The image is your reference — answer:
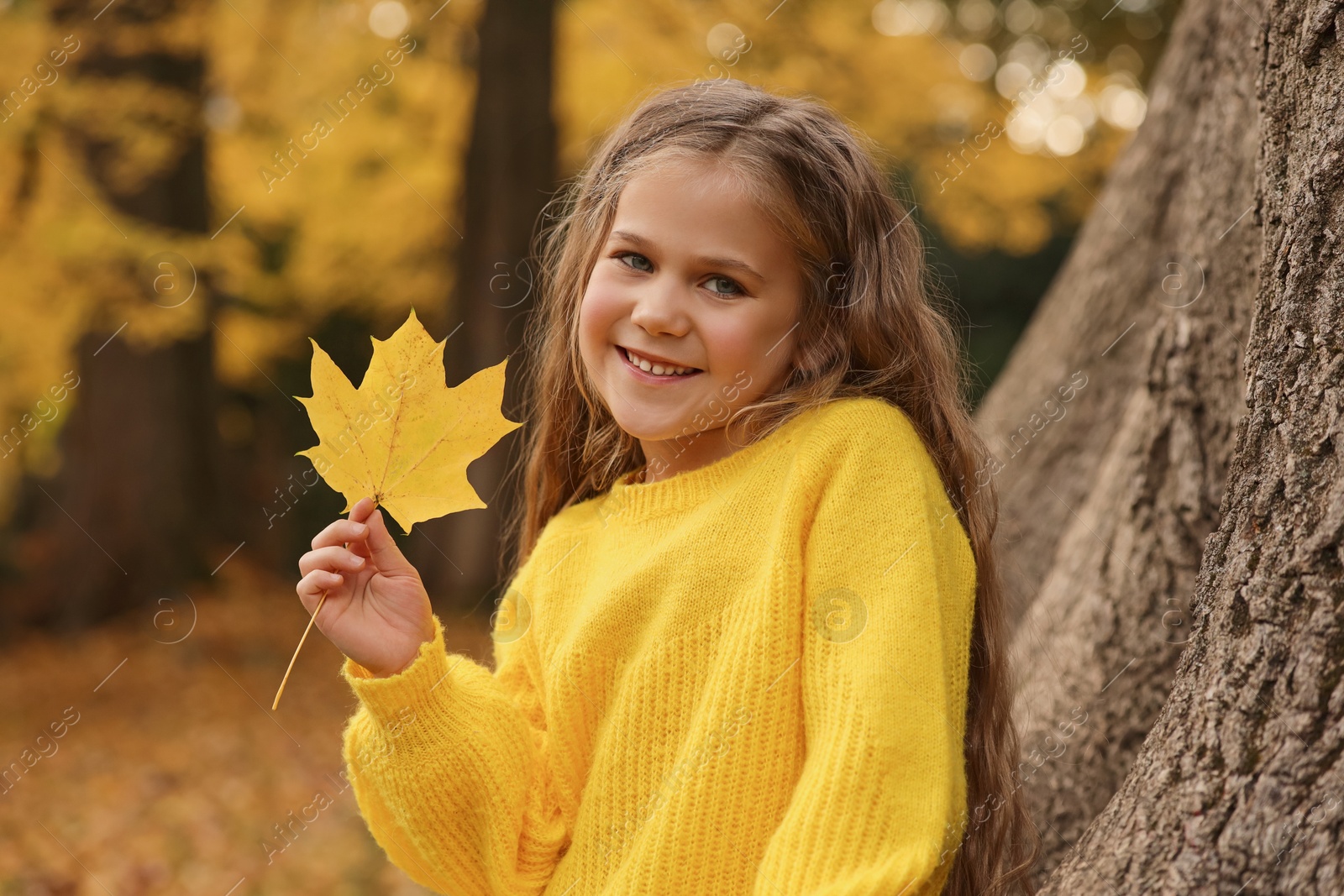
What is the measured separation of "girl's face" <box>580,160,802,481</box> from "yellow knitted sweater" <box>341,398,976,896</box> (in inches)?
4.7

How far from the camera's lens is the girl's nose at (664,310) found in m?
1.79

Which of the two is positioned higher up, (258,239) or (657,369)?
(657,369)

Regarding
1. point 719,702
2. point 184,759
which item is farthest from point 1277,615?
point 184,759

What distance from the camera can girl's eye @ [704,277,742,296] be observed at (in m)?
1.82

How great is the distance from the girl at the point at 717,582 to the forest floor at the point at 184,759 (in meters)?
2.41

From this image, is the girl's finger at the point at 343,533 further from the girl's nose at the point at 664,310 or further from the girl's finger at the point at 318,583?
the girl's nose at the point at 664,310

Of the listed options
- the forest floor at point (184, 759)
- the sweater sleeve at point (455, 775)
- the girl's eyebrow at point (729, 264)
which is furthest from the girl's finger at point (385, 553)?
the forest floor at point (184, 759)

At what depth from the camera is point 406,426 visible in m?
1.80

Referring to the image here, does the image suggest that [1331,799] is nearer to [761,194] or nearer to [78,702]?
[761,194]

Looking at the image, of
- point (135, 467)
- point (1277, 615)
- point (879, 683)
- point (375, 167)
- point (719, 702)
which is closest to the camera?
point (1277, 615)

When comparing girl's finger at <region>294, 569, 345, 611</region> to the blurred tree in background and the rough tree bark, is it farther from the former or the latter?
the blurred tree in background

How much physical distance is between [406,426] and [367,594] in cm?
28

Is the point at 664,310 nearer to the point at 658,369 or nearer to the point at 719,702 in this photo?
the point at 658,369

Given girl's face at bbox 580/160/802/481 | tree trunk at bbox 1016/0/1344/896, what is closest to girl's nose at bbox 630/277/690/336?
girl's face at bbox 580/160/802/481
